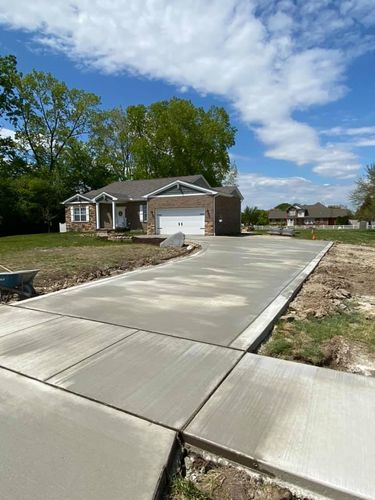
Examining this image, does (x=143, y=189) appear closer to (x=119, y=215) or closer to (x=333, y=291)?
(x=119, y=215)

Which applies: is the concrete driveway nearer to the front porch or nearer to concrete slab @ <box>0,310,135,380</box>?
concrete slab @ <box>0,310,135,380</box>

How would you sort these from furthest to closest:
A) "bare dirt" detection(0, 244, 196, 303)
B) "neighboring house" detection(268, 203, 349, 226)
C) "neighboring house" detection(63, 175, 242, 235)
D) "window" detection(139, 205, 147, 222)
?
"neighboring house" detection(268, 203, 349, 226) < "window" detection(139, 205, 147, 222) < "neighboring house" detection(63, 175, 242, 235) < "bare dirt" detection(0, 244, 196, 303)

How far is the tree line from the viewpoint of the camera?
3288cm

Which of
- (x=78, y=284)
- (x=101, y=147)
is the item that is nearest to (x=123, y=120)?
(x=101, y=147)

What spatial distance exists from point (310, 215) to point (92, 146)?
5861cm

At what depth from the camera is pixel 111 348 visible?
12.5ft

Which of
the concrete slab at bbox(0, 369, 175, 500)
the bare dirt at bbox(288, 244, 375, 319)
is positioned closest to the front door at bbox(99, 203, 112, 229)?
the bare dirt at bbox(288, 244, 375, 319)

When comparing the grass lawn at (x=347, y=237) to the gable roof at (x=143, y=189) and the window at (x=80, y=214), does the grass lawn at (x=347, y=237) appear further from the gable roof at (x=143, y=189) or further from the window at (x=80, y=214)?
the window at (x=80, y=214)

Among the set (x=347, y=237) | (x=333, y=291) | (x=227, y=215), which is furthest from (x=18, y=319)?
(x=347, y=237)

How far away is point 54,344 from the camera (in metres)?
3.95

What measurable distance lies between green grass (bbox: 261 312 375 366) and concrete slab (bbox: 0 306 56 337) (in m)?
3.11

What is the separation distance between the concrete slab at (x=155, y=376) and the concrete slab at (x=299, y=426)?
0.57 feet

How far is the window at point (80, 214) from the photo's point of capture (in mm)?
30438

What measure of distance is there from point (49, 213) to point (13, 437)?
1301 inches
